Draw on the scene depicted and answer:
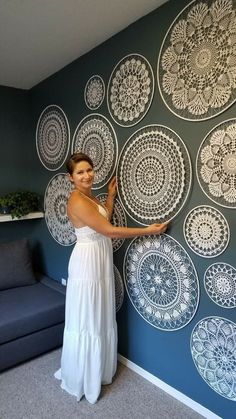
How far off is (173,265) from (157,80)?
117cm

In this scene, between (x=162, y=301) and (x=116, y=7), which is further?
(x=162, y=301)

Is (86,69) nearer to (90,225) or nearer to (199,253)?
(90,225)

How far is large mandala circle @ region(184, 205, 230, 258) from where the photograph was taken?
1615 millimetres

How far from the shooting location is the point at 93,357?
196 cm

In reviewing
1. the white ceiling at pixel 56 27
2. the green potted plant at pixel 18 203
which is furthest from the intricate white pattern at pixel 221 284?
the green potted plant at pixel 18 203

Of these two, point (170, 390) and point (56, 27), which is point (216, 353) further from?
point (56, 27)

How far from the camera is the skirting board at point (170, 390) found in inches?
71.8

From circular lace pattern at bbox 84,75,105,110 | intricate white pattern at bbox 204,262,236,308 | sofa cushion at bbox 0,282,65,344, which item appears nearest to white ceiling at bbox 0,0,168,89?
circular lace pattern at bbox 84,75,105,110

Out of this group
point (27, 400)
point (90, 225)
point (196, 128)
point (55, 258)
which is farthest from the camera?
point (55, 258)

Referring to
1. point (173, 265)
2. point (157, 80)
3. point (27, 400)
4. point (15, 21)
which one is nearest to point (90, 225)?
point (173, 265)

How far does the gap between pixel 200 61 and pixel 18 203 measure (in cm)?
213

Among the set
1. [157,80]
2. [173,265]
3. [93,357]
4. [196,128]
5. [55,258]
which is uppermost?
[157,80]

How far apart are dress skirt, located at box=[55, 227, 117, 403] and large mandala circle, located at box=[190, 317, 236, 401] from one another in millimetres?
617

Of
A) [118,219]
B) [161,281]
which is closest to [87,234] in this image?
[118,219]
